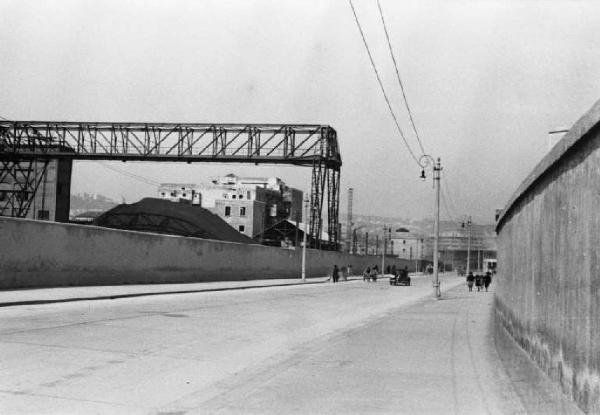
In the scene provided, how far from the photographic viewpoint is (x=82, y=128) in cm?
6116

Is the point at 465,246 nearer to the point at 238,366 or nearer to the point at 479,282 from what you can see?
the point at 479,282

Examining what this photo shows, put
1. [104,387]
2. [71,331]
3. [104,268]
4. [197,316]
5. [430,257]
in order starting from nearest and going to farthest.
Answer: [104,387]
[71,331]
[197,316]
[104,268]
[430,257]

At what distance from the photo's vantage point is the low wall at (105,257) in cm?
2306

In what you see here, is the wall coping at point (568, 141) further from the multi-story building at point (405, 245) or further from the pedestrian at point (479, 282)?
the multi-story building at point (405, 245)

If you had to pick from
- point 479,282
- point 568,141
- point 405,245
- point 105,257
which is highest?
point 405,245

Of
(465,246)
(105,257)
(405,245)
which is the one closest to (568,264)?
(105,257)

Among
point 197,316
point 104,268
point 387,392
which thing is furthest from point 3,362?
point 104,268

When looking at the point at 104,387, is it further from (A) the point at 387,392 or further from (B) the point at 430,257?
(B) the point at 430,257

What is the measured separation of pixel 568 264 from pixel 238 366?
488 centimetres

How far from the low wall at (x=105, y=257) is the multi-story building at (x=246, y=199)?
5606 cm

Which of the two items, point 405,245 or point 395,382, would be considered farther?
point 405,245

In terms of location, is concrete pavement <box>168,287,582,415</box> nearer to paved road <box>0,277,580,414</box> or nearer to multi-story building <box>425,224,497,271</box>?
paved road <box>0,277,580,414</box>

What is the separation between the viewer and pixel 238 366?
10.1 m

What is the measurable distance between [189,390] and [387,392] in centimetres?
227
